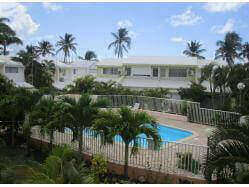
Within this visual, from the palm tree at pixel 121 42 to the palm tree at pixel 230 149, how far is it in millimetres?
58263

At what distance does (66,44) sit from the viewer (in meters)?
67.8

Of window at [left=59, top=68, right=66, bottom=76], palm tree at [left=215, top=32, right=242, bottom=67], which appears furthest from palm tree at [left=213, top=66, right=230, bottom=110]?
window at [left=59, top=68, right=66, bottom=76]

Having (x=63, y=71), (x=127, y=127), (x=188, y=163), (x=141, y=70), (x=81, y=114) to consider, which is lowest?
(x=188, y=163)

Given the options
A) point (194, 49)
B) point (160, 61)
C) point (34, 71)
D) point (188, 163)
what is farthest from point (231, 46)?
point (188, 163)

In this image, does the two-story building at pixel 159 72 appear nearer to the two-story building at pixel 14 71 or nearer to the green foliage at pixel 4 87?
the two-story building at pixel 14 71

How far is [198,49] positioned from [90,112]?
54808 millimetres

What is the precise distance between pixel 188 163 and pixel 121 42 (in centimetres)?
5698

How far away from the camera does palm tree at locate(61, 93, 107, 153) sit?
1116 centimetres

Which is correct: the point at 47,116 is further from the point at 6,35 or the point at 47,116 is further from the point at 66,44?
the point at 66,44

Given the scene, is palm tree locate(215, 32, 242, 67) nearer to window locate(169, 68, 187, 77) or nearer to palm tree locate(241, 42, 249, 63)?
palm tree locate(241, 42, 249, 63)

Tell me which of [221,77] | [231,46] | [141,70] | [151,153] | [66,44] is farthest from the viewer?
[66,44]

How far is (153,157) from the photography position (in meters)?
10.8

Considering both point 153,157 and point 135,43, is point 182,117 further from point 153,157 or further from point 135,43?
point 135,43

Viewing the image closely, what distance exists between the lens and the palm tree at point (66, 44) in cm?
6731
